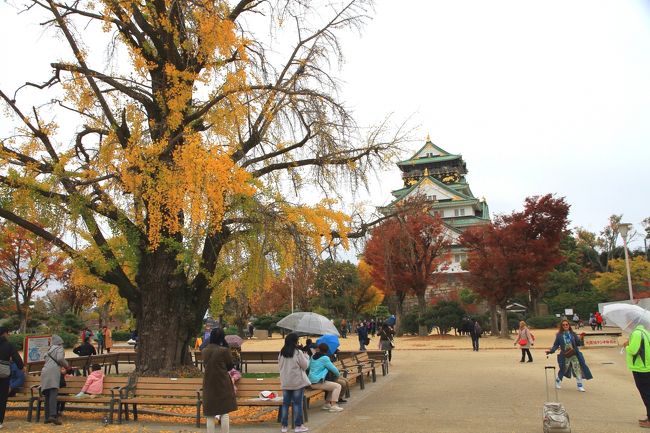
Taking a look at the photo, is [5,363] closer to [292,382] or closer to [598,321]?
[292,382]

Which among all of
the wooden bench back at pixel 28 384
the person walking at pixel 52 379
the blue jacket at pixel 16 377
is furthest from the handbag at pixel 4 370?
the wooden bench back at pixel 28 384

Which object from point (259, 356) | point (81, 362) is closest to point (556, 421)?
point (259, 356)

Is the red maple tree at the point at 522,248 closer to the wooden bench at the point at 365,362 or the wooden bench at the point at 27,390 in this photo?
the wooden bench at the point at 365,362

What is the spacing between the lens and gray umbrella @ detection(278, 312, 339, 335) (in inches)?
504

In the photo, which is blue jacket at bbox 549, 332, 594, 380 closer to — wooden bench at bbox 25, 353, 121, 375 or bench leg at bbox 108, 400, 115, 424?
bench leg at bbox 108, 400, 115, 424

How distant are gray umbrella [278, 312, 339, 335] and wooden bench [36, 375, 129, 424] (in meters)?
4.38

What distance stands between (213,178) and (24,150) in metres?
5.49

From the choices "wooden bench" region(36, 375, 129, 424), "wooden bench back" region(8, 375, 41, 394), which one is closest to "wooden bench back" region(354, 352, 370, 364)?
"wooden bench" region(36, 375, 129, 424)

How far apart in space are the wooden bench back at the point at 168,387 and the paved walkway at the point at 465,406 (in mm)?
522

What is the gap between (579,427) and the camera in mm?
7645

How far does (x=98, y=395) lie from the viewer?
30.3ft

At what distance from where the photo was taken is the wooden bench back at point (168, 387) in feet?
29.0

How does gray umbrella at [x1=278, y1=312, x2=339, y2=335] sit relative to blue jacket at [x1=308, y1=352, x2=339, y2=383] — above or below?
above

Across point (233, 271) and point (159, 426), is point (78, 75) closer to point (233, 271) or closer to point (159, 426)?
point (233, 271)
